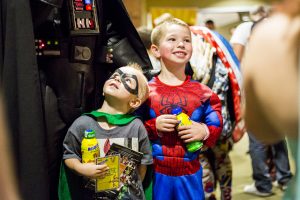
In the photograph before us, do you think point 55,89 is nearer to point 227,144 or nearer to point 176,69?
point 176,69

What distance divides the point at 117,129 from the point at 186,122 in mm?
308

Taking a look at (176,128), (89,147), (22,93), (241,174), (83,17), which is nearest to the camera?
(22,93)

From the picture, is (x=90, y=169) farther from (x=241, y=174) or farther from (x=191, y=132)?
(x=241, y=174)

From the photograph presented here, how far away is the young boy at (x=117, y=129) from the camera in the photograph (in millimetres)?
1665

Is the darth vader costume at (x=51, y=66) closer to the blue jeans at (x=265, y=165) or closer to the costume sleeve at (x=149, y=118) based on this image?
the costume sleeve at (x=149, y=118)

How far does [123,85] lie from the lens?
1.76 m

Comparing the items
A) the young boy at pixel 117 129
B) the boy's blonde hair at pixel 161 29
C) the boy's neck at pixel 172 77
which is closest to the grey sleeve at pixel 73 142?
the young boy at pixel 117 129

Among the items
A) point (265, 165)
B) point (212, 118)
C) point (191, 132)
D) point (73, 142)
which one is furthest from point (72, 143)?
point (265, 165)

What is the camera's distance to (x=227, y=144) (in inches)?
106

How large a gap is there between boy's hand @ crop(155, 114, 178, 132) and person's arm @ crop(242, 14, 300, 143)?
3.26ft

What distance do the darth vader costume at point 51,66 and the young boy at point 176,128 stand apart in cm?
16

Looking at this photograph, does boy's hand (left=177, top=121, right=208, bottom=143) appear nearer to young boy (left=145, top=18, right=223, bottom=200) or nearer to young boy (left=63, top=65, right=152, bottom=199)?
young boy (left=145, top=18, right=223, bottom=200)

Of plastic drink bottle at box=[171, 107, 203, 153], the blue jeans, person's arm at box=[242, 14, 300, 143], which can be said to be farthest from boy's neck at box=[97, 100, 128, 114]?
the blue jeans

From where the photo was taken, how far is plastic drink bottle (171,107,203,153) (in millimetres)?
1840
